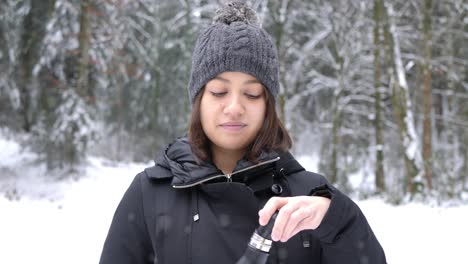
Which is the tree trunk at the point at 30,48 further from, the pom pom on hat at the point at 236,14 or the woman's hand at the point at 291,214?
Result: the woman's hand at the point at 291,214

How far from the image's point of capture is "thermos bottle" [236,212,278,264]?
1.27 metres

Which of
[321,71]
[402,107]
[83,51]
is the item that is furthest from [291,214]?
[321,71]

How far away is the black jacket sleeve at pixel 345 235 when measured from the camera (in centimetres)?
142

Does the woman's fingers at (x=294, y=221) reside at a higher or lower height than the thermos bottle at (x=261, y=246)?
higher

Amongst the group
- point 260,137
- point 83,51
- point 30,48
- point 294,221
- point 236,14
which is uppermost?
point 30,48

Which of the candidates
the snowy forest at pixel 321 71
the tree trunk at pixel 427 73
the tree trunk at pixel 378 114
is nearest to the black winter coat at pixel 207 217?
the snowy forest at pixel 321 71

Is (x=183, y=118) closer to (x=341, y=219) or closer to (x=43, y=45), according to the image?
(x=43, y=45)

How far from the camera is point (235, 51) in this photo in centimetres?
178

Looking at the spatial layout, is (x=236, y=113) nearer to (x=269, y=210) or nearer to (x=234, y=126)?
(x=234, y=126)

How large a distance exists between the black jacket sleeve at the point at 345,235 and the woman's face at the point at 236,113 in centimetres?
43

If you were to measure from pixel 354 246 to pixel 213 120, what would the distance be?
694 mm

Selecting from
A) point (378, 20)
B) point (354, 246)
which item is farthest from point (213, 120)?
point (378, 20)

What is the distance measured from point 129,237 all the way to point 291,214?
2.45ft

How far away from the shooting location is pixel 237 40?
1.82m
